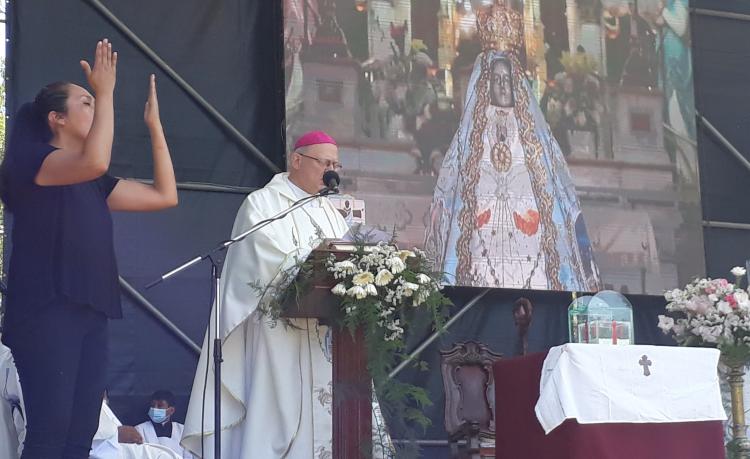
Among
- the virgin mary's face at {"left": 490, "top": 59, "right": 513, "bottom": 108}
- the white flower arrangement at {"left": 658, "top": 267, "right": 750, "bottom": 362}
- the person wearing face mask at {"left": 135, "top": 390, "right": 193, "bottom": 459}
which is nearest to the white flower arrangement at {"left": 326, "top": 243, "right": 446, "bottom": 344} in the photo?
the white flower arrangement at {"left": 658, "top": 267, "right": 750, "bottom": 362}

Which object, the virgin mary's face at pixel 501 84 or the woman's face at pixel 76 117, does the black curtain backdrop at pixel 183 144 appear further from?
the woman's face at pixel 76 117

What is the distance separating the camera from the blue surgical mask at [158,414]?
6.48m

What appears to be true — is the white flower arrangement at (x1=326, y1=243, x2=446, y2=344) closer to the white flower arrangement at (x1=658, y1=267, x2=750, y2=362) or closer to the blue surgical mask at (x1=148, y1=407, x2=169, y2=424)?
the white flower arrangement at (x1=658, y1=267, x2=750, y2=362)

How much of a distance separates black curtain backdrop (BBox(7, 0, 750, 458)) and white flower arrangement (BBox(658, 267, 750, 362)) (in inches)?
75.1

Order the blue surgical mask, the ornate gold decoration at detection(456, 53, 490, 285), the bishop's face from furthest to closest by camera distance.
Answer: the ornate gold decoration at detection(456, 53, 490, 285) → the blue surgical mask → the bishop's face

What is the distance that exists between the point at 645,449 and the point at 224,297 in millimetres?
1913

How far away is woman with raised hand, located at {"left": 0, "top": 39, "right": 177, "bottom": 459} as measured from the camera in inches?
140

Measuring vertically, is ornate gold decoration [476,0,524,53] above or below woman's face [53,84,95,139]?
above

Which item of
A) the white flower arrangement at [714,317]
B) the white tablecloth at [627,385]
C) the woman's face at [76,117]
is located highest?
the woman's face at [76,117]

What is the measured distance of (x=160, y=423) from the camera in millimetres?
6562

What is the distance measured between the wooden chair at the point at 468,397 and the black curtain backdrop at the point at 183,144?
66cm

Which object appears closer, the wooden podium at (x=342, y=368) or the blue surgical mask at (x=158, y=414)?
the wooden podium at (x=342, y=368)

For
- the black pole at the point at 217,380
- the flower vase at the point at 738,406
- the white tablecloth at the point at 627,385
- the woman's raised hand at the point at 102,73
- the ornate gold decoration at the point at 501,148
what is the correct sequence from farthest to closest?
the ornate gold decoration at the point at 501,148, the flower vase at the point at 738,406, the white tablecloth at the point at 627,385, the black pole at the point at 217,380, the woman's raised hand at the point at 102,73

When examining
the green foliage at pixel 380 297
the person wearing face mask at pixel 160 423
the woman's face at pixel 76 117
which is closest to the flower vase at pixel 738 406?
the green foliage at pixel 380 297
